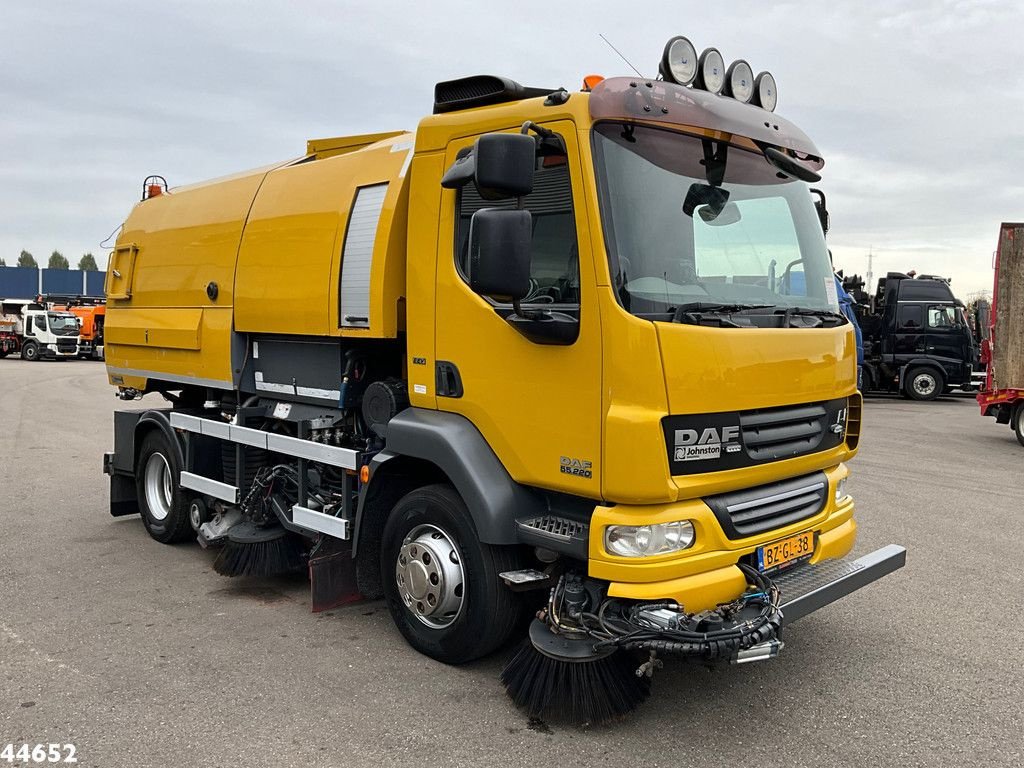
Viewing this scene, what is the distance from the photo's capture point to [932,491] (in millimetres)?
8984

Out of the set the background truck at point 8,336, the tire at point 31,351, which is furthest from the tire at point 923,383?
the background truck at point 8,336

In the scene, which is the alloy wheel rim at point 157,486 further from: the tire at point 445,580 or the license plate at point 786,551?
the license plate at point 786,551

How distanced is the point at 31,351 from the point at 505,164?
3767 centimetres

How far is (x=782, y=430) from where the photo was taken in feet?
12.8

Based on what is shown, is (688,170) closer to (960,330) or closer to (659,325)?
(659,325)

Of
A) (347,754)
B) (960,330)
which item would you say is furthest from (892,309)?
(347,754)

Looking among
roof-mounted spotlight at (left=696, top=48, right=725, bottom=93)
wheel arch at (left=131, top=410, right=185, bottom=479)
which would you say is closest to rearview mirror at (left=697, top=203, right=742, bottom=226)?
roof-mounted spotlight at (left=696, top=48, right=725, bottom=93)

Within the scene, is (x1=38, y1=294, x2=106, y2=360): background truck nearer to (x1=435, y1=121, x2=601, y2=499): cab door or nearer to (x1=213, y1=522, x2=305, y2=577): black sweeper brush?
(x1=213, y1=522, x2=305, y2=577): black sweeper brush

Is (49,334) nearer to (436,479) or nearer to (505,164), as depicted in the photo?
(436,479)

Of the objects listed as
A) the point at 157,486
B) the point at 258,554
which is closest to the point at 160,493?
the point at 157,486

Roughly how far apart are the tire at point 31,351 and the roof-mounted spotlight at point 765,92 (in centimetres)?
3718

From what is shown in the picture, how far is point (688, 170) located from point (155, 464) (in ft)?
16.9

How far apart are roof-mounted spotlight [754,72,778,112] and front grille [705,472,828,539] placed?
1.90 meters

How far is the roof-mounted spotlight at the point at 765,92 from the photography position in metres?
4.28
